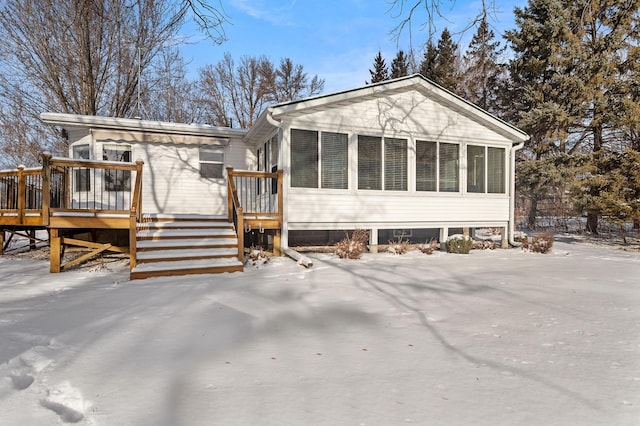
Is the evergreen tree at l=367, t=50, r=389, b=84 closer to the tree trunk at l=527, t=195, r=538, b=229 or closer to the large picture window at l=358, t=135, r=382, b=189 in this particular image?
the tree trunk at l=527, t=195, r=538, b=229

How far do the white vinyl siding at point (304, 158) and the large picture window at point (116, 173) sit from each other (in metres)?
5.02

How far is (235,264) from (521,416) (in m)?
5.06

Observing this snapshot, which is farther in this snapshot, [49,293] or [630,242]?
[630,242]

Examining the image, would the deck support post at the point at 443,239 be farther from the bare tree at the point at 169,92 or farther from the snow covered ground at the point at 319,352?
the bare tree at the point at 169,92

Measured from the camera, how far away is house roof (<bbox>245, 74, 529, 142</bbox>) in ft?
26.1

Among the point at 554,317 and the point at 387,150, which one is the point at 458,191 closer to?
the point at 387,150

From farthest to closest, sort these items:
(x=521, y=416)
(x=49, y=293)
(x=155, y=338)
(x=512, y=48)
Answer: (x=512, y=48) < (x=49, y=293) < (x=155, y=338) < (x=521, y=416)

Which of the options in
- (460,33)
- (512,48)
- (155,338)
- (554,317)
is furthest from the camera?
(512,48)

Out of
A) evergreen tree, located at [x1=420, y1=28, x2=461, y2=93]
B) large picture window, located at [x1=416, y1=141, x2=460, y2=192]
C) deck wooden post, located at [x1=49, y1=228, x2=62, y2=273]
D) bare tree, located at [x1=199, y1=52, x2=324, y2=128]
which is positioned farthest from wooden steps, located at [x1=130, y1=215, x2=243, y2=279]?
evergreen tree, located at [x1=420, y1=28, x2=461, y2=93]

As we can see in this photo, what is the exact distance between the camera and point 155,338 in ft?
10.2

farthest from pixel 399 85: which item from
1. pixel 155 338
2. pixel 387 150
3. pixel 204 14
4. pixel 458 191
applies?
pixel 155 338

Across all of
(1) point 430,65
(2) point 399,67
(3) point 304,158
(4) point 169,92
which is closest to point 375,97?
(3) point 304,158

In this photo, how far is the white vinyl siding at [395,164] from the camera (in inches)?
359

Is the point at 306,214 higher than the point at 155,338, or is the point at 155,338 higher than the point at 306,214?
the point at 306,214
